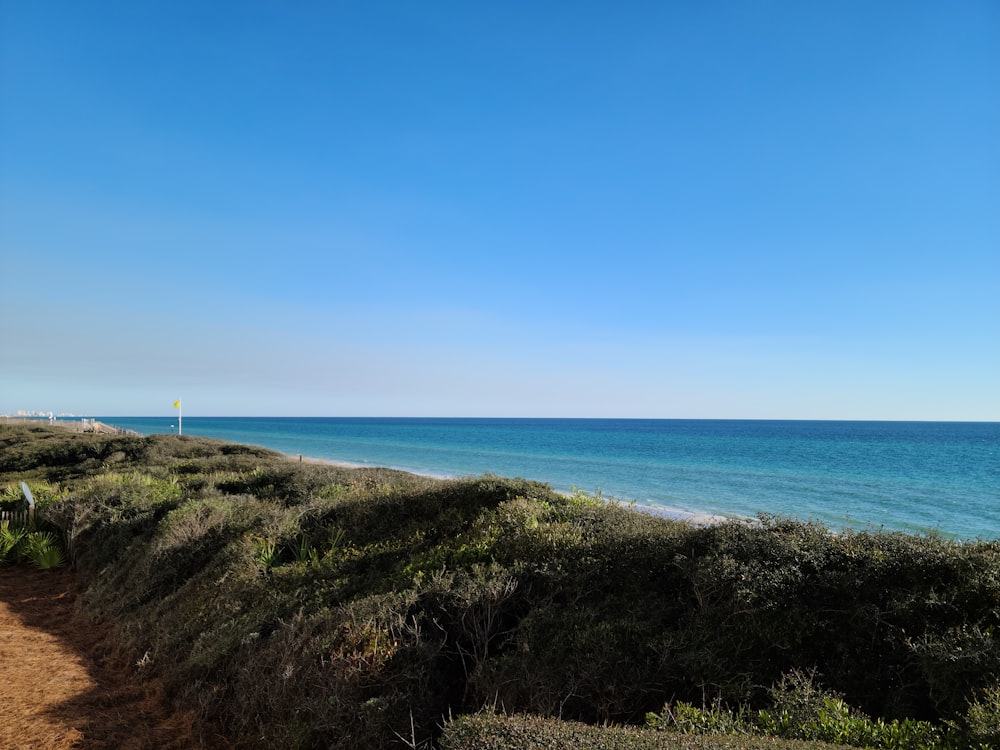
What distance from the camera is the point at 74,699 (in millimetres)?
7023

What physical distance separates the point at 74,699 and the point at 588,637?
248 inches

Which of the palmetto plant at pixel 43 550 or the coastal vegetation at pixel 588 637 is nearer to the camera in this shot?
the coastal vegetation at pixel 588 637

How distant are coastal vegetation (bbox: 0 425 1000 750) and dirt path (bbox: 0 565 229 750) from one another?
29cm

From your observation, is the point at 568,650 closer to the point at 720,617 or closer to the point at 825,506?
the point at 720,617

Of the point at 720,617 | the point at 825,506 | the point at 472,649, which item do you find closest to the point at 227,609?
the point at 472,649

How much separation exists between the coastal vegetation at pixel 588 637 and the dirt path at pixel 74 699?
0.95 feet

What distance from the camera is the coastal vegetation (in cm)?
443

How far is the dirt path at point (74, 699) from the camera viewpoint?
6.13 metres

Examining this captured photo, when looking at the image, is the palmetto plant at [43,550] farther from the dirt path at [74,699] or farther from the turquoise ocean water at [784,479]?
the turquoise ocean water at [784,479]

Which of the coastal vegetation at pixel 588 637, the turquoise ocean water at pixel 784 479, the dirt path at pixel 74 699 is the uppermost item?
the coastal vegetation at pixel 588 637

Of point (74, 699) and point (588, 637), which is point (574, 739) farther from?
point (74, 699)

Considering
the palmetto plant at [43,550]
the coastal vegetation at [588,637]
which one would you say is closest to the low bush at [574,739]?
the coastal vegetation at [588,637]

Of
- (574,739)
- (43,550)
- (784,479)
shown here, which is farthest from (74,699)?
(784,479)

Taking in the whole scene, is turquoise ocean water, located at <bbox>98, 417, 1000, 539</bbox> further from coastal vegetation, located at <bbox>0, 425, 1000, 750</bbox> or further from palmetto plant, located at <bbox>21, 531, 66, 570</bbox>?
palmetto plant, located at <bbox>21, 531, 66, 570</bbox>
